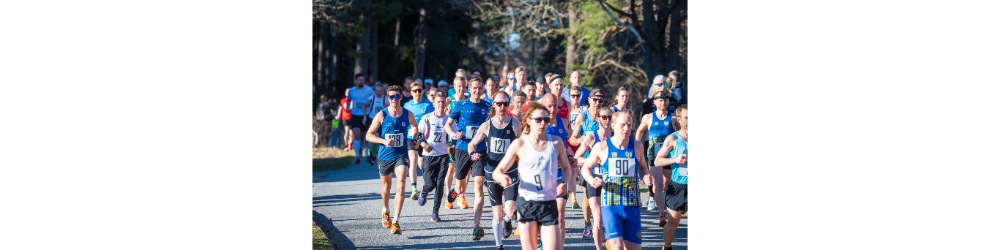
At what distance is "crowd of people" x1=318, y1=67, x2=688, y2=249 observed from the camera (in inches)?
220

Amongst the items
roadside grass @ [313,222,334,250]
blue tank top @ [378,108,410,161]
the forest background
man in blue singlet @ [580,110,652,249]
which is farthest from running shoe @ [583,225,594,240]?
the forest background

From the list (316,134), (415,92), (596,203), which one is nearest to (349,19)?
(316,134)

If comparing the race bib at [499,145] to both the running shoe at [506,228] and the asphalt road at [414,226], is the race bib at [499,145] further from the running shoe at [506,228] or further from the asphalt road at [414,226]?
the asphalt road at [414,226]

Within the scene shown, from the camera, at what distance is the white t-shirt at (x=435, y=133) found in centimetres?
843

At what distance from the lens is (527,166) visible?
5559 mm

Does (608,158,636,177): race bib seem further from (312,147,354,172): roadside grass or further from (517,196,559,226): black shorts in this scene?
(312,147,354,172): roadside grass

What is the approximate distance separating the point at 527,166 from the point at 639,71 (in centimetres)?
1864

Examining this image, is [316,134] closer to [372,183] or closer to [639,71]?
[372,183]

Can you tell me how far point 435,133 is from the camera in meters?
8.48

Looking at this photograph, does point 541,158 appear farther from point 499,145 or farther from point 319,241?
point 319,241

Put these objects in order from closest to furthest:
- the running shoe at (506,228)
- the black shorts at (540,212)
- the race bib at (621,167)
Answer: the black shorts at (540,212) → the race bib at (621,167) → the running shoe at (506,228)

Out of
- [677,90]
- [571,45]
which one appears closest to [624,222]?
[677,90]

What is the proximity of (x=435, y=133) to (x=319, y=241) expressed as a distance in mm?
1927

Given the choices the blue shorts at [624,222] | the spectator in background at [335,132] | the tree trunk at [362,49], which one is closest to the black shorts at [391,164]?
the blue shorts at [624,222]
